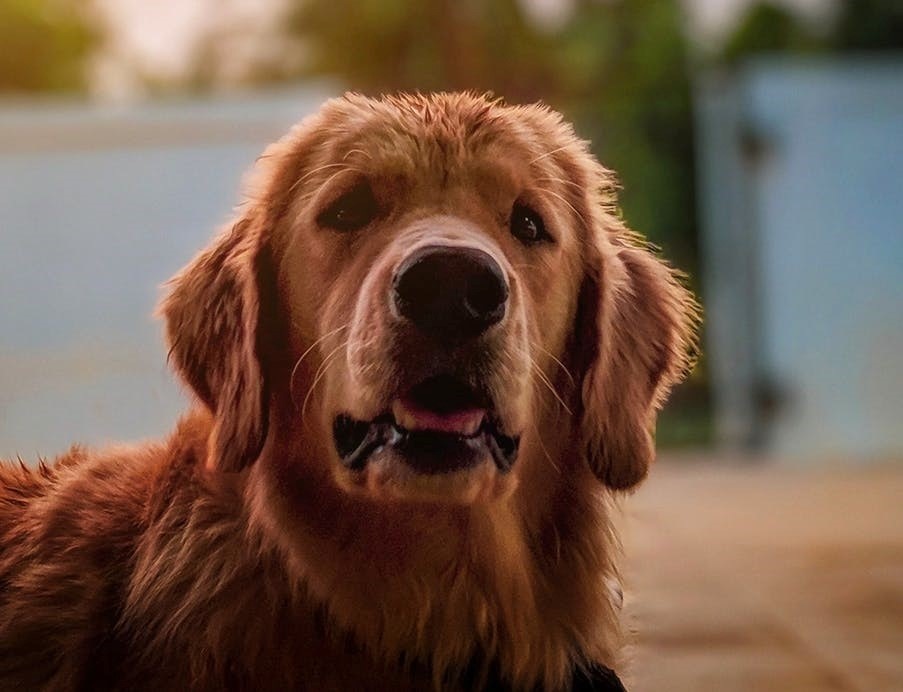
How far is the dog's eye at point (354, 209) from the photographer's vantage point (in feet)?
7.13

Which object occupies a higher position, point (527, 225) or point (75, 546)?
point (527, 225)

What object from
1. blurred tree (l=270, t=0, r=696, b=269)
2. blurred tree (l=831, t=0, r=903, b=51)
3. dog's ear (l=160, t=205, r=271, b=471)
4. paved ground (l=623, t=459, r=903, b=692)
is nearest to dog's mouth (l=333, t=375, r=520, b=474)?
dog's ear (l=160, t=205, r=271, b=471)

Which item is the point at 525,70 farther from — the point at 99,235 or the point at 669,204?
the point at 99,235

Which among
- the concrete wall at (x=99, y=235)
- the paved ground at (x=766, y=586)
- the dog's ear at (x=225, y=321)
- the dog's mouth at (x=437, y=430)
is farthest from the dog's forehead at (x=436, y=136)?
the concrete wall at (x=99, y=235)

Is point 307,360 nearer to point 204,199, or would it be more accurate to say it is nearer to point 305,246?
point 305,246

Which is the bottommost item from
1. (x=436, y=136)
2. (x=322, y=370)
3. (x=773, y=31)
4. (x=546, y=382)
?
(x=546, y=382)

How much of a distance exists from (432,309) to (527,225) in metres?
0.43

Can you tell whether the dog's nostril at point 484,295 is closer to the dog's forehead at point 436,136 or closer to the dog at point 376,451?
the dog at point 376,451

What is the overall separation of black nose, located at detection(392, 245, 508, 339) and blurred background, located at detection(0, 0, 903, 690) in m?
2.59

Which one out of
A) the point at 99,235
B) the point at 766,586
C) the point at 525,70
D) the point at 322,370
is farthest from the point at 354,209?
the point at 525,70

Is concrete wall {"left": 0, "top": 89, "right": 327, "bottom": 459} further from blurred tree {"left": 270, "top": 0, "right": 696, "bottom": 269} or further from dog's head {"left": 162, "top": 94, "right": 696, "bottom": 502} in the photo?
dog's head {"left": 162, "top": 94, "right": 696, "bottom": 502}

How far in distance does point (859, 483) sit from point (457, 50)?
17.1ft

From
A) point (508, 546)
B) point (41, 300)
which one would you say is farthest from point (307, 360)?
point (41, 300)

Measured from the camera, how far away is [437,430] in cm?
194
